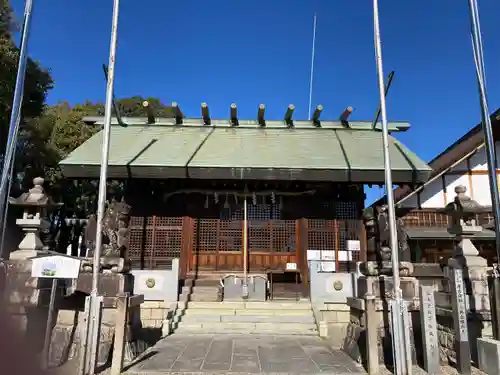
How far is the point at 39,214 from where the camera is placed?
10.0 m

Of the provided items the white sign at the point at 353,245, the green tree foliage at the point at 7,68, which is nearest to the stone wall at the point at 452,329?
the white sign at the point at 353,245

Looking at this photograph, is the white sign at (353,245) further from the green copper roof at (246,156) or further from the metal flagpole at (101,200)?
the metal flagpole at (101,200)

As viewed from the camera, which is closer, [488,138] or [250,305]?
[488,138]

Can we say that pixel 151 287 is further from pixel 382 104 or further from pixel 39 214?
pixel 382 104

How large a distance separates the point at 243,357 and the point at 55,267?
3.91 metres

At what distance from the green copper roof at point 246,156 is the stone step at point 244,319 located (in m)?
4.87

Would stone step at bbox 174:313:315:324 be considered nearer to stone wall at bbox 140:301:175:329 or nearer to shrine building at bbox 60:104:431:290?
stone wall at bbox 140:301:175:329

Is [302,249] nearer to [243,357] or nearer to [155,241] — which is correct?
[155,241]

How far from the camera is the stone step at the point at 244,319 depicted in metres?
11.1

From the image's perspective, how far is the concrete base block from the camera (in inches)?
263

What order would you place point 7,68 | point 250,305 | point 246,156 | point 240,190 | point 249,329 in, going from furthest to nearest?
point 7,68 → point 240,190 → point 246,156 → point 250,305 → point 249,329

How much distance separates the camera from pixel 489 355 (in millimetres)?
6910

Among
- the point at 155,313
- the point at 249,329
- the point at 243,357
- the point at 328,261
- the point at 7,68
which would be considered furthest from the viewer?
the point at 7,68

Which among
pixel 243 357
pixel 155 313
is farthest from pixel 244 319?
pixel 243 357
